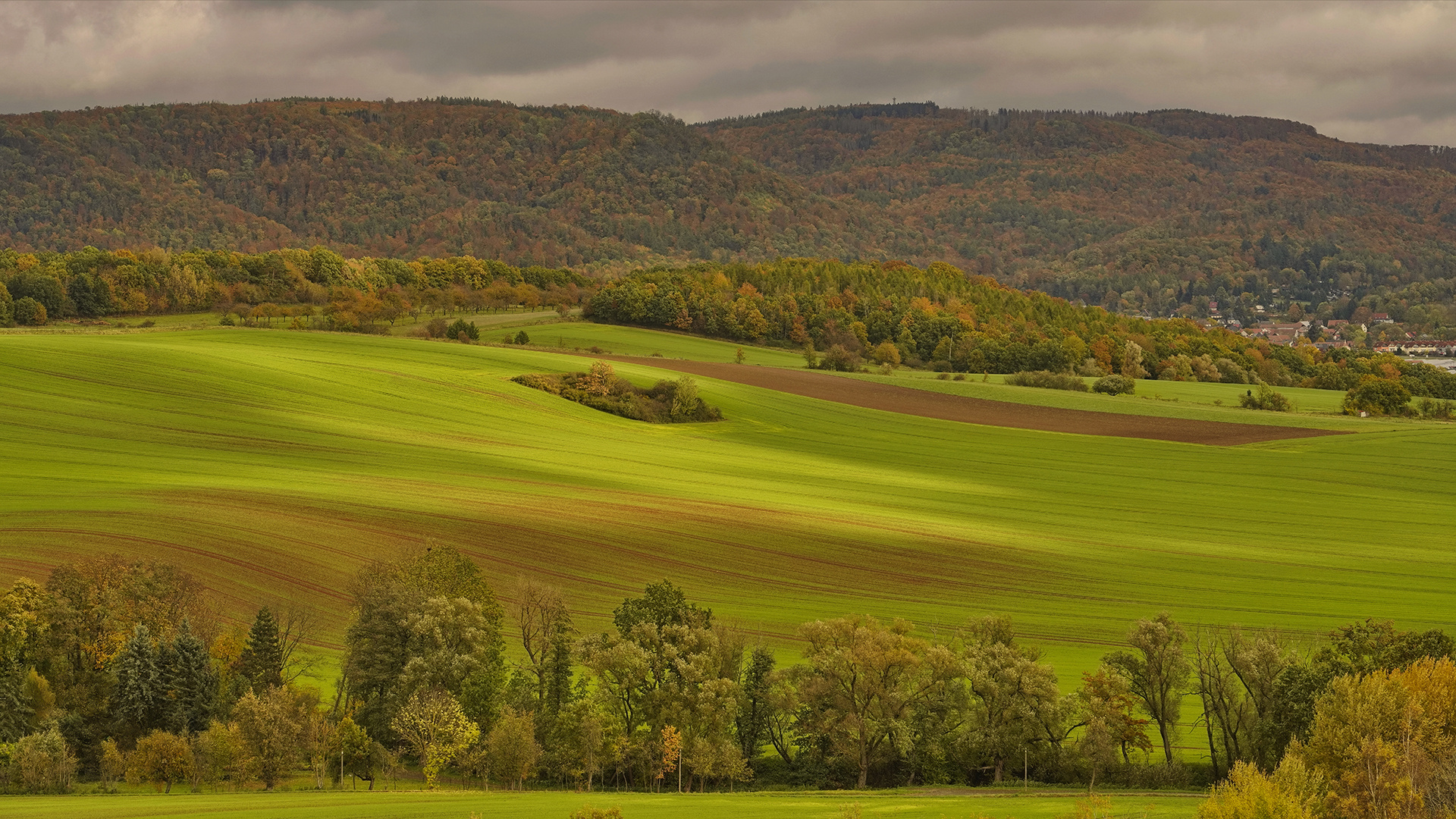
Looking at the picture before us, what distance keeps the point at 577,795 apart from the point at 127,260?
124 meters

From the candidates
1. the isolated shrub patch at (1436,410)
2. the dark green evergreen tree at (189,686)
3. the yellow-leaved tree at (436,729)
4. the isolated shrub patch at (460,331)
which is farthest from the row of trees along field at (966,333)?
the dark green evergreen tree at (189,686)

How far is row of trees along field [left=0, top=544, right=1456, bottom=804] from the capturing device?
42.1 m

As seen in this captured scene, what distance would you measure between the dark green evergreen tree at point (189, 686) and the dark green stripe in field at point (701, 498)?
6846 mm

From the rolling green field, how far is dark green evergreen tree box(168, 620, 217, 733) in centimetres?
601

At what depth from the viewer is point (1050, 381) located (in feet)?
417

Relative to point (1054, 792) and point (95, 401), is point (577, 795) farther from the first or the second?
point (95, 401)

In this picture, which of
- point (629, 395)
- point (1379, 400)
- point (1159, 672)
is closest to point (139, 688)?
point (1159, 672)

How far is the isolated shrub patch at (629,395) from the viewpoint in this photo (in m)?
97.9

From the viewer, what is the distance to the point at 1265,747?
42219mm

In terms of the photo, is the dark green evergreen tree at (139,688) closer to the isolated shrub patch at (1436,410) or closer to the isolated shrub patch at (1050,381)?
the isolated shrub patch at (1050,381)

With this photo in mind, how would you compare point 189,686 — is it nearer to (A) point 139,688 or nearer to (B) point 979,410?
(A) point 139,688

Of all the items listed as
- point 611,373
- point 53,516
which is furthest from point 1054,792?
point 611,373

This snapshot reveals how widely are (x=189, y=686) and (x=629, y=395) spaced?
57.3 m

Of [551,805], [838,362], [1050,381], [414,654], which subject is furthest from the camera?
[838,362]
